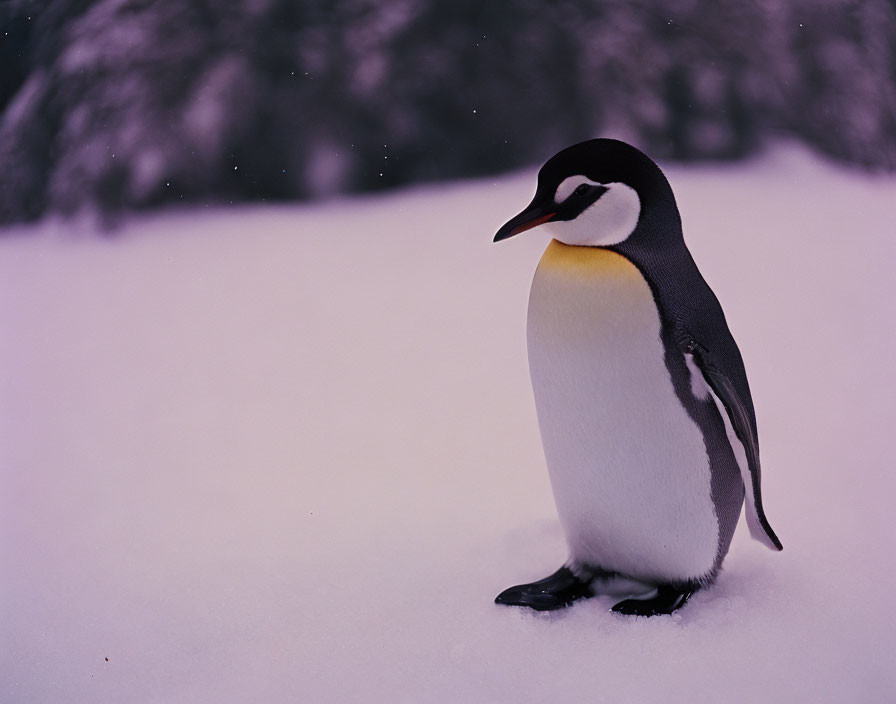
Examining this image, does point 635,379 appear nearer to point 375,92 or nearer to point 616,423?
point 616,423

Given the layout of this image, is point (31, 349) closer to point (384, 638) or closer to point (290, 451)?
point (290, 451)

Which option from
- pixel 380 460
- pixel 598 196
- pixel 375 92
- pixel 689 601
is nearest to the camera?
pixel 598 196

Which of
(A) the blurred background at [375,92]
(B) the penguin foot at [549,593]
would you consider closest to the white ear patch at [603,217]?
(B) the penguin foot at [549,593]

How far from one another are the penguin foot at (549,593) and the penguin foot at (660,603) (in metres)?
0.05

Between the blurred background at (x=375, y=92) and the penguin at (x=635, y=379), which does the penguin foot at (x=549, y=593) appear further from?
the blurred background at (x=375, y=92)

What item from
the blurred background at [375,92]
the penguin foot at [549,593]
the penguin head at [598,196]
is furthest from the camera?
the blurred background at [375,92]

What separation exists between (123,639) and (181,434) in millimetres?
648

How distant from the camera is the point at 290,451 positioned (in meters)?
1.52

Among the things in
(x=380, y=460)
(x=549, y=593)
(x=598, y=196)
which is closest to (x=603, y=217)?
(x=598, y=196)

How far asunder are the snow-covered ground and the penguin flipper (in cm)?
10

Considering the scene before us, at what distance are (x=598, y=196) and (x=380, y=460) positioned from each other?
74 cm

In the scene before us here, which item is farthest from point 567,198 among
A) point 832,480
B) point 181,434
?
point 181,434

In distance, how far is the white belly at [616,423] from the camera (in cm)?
87

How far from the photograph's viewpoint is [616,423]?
899 millimetres
